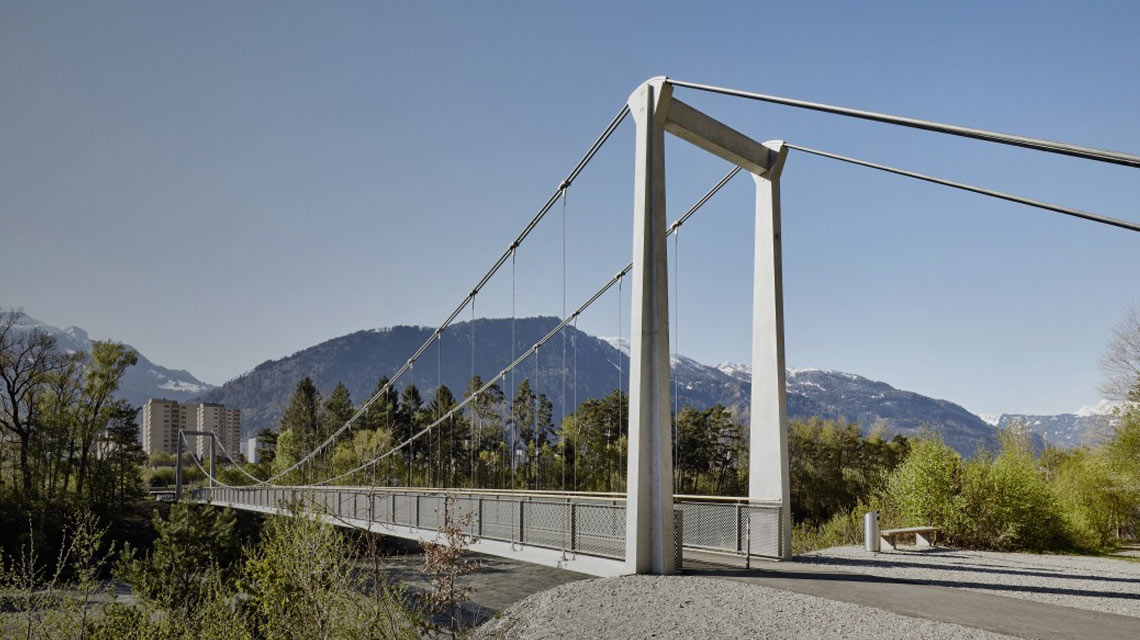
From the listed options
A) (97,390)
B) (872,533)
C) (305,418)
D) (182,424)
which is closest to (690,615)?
(872,533)

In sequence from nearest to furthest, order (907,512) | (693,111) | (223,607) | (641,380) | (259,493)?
(223,607)
(641,380)
(693,111)
(907,512)
(259,493)

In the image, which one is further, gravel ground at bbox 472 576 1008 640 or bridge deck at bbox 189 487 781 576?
bridge deck at bbox 189 487 781 576

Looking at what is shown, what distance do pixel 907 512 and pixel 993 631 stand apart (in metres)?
11.6

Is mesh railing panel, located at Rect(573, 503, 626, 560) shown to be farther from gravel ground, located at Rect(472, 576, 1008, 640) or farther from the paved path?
the paved path

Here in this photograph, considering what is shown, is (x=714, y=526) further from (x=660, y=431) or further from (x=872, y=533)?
(x=872, y=533)

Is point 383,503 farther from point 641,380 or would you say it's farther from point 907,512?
point 907,512

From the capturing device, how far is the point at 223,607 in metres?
10.3

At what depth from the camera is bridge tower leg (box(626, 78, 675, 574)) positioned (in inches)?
429

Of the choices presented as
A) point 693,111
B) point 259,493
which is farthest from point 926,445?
point 259,493

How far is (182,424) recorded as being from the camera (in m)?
172

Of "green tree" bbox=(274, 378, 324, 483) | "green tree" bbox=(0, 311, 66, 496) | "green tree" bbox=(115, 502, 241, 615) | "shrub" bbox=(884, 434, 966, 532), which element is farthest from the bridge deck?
"green tree" bbox=(274, 378, 324, 483)

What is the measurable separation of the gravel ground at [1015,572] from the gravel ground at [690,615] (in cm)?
295

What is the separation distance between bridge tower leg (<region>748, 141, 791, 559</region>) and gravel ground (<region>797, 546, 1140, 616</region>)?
126 cm

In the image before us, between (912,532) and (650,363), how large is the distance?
8889mm
